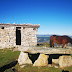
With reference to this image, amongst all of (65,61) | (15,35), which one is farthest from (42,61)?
(15,35)

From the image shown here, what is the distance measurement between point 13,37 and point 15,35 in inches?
17.4

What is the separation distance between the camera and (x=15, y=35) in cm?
1405

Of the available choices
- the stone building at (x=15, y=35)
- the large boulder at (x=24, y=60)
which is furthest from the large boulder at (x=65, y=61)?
the stone building at (x=15, y=35)

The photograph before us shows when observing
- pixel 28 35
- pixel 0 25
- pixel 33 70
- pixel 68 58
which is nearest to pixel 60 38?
pixel 68 58

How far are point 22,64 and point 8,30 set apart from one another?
773 cm

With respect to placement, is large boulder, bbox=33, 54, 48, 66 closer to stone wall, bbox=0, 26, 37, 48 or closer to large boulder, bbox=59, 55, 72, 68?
large boulder, bbox=59, 55, 72, 68

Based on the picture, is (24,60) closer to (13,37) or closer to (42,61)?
(42,61)

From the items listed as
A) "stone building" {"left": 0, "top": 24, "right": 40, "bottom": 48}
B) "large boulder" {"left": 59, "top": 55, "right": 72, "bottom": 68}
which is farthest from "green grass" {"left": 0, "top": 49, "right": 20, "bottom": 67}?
"large boulder" {"left": 59, "top": 55, "right": 72, "bottom": 68}

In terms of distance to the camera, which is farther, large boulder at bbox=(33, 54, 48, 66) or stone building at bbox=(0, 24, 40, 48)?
stone building at bbox=(0, 24, 40, 48)

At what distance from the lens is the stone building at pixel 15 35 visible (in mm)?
14008

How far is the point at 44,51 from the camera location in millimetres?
7551

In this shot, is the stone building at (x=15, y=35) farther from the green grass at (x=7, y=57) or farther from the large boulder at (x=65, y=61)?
the large boulder at (x=65, y=61)

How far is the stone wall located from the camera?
14.0 meters

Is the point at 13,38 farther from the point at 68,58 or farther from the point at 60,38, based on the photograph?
the point at 68,58
